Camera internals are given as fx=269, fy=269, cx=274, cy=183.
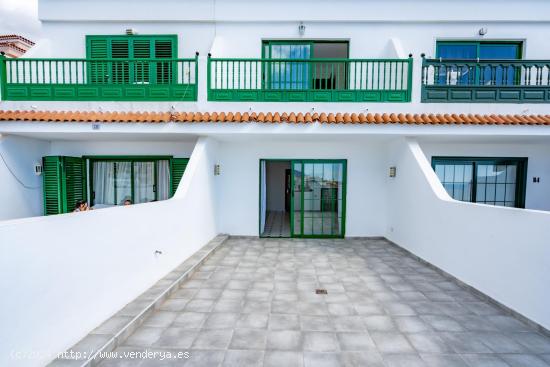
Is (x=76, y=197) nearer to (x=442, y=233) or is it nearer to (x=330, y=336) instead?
(x=330, y=336)

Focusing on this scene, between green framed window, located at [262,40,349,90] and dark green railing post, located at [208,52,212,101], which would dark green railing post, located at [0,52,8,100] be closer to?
dark green railing post, located at [208,52,212,101]

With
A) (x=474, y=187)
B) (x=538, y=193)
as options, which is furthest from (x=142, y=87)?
(x=538, y=193)

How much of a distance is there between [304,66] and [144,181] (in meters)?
6.14

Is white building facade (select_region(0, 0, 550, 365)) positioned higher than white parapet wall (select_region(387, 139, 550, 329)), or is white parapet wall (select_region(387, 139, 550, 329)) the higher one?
white building facade (select_region(0, 0, 550, 365))

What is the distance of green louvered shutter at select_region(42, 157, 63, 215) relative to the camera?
25.7 feet

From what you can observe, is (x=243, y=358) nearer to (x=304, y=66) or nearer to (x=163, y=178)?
(x=163, y=178)

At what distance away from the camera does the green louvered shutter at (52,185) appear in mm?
7820

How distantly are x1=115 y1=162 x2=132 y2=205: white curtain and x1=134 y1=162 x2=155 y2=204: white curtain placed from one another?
0.19m

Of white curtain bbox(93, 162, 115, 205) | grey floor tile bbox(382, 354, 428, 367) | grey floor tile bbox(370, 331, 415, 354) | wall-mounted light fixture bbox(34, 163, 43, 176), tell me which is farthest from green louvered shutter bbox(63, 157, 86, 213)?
grey floor tile bbox(382, 354, 428, 367)

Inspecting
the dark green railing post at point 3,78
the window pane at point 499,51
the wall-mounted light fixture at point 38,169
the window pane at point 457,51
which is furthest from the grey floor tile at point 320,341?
the window pane at point 499,51

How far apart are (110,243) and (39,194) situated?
671cm

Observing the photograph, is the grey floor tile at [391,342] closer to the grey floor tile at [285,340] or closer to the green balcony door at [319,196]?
the grey floor tile at [285,340]

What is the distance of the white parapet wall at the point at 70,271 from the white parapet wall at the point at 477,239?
211 inches

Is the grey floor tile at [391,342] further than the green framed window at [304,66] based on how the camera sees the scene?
No
